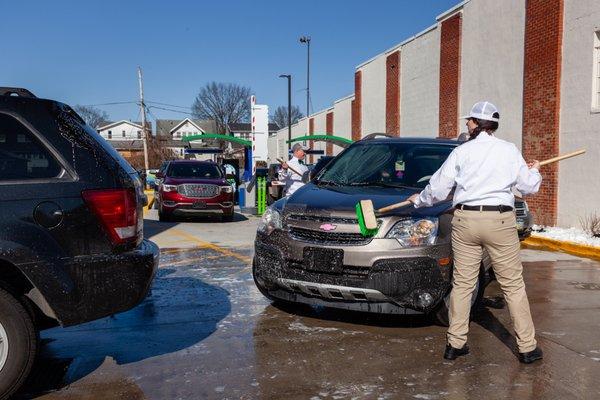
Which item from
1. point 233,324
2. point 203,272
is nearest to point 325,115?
point 203,272

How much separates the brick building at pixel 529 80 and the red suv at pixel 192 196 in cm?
735

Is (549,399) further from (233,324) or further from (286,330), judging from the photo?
(233,324)

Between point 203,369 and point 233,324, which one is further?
point 233,324

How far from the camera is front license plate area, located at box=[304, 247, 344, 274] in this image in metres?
5.00

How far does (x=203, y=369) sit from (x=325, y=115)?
105 feet

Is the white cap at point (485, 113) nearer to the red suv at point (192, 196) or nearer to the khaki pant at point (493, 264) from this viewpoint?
the khaki pant at point (493, 264)

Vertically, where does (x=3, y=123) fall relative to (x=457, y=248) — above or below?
above

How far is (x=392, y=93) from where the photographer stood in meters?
23.4

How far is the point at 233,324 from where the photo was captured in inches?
221

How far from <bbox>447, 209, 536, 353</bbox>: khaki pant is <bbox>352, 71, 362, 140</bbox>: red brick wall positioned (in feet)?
78.0

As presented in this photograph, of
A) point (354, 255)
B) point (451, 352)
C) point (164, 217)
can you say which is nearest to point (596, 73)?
point (354, 255)

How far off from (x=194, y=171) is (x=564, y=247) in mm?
9614

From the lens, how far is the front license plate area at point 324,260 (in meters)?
5.00

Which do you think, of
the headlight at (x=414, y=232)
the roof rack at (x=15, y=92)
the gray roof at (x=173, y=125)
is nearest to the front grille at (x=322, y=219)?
the headlight at (x=414, y=232)
